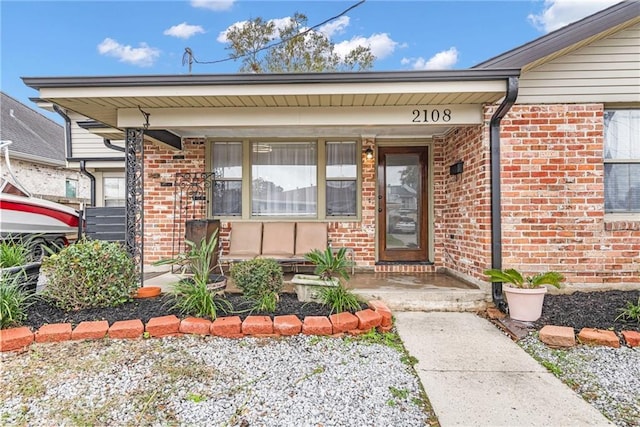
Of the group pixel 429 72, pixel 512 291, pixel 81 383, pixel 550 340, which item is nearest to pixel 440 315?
pixel 512 291

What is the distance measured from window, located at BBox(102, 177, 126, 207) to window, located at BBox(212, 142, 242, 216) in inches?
146

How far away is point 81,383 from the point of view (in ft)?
6.97

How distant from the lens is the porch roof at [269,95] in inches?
131

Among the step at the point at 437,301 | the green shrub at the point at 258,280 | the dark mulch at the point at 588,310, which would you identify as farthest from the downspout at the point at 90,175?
the dark mulch at the point at 588,310

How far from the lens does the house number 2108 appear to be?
12.6 feet

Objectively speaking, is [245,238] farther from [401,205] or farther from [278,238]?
[401,205]

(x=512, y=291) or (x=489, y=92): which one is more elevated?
(x=489, y=92)

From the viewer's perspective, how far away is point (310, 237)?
5074 millimetres

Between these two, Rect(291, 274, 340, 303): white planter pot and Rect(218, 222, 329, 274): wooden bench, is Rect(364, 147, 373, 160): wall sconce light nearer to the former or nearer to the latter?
Rect(218, 222, 329, 274): wooden bench

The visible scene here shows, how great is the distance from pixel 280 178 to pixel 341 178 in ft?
3.27

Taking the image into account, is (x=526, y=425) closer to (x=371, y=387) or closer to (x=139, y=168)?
(x=371, y=387)

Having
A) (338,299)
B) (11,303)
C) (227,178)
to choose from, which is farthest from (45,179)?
(338,299)

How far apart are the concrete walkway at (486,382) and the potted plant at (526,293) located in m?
0.32

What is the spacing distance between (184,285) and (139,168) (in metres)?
1.82
